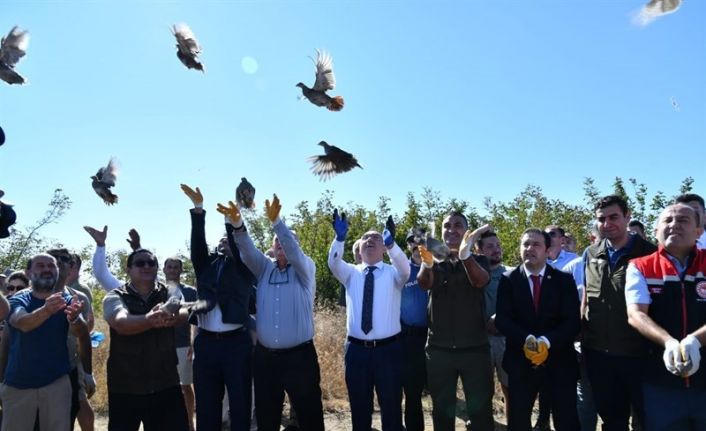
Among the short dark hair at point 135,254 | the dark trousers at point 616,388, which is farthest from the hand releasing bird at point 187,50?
the dark trousers at point 616,388

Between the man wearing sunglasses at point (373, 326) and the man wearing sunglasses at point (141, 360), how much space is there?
1.49 metres

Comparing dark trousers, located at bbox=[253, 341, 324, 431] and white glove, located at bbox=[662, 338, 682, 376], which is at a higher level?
white glove, located at bbox=[662, 338, 682, 376]

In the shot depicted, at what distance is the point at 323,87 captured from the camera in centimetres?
586

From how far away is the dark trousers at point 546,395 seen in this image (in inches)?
159

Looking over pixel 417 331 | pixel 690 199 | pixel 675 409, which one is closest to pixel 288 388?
pixel 417 331

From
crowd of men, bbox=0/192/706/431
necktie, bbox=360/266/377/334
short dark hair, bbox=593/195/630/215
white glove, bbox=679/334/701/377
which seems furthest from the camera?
necktie, bbox=360/266/377/334

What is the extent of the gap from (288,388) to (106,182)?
3.33 metres

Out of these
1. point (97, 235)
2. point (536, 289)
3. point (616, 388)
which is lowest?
point (616, 388)

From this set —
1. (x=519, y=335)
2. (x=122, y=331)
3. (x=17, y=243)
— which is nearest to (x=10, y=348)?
(x=122, y=331)

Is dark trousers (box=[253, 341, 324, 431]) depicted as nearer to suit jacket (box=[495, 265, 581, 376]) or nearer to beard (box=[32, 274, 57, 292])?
suit jacket (box=[495, 265, 581, 376])

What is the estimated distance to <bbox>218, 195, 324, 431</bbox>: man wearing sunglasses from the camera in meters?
4.55

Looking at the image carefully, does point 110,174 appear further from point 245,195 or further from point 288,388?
point 288,388

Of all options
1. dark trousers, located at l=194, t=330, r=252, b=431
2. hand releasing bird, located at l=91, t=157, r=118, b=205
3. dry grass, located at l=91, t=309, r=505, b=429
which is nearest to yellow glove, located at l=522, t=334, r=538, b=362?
dark trousers, located at l=194, t=330, r=252, b=431

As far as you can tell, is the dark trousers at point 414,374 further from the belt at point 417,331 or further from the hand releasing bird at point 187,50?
the hand releasing bird at point 187,50
